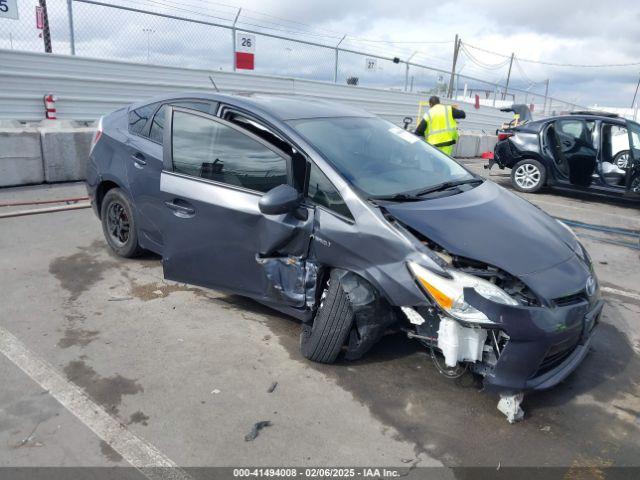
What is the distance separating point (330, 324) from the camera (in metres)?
3.15

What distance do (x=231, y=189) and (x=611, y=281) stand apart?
3.99 m

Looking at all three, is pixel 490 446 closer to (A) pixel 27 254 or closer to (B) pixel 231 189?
(B) pixel 231 189

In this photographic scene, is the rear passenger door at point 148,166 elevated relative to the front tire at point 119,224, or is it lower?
elevated

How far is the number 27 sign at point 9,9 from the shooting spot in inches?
380

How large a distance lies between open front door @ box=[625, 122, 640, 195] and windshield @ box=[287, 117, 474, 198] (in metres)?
6.02

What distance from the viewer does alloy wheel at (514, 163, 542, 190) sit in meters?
9.77

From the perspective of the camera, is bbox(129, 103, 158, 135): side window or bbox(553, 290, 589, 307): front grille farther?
bbox(129, 103, 158, 135): side window

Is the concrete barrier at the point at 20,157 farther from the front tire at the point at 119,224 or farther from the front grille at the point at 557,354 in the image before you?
the front grille at the point at 557,354

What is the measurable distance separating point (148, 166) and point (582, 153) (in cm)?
787

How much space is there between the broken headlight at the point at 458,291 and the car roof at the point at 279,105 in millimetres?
1570

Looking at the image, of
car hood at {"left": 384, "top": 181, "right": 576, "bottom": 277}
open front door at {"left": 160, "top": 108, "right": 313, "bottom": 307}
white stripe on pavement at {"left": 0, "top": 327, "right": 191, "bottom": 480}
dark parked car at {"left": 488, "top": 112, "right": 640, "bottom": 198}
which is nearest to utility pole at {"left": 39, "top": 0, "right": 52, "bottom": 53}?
open front door at {"left": 160, "top": 108, "right": 313, "bottom": 307}

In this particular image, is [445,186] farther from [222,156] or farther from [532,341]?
[222,156]

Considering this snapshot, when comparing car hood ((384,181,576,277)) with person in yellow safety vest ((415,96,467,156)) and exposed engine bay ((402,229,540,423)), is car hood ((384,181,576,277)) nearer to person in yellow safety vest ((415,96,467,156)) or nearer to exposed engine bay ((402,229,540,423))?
exposed engine bay ((402,229,540,423))

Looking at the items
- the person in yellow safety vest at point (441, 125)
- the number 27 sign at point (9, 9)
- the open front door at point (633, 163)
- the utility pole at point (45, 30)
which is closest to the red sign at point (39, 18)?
the utility pole at point (45, 30)
